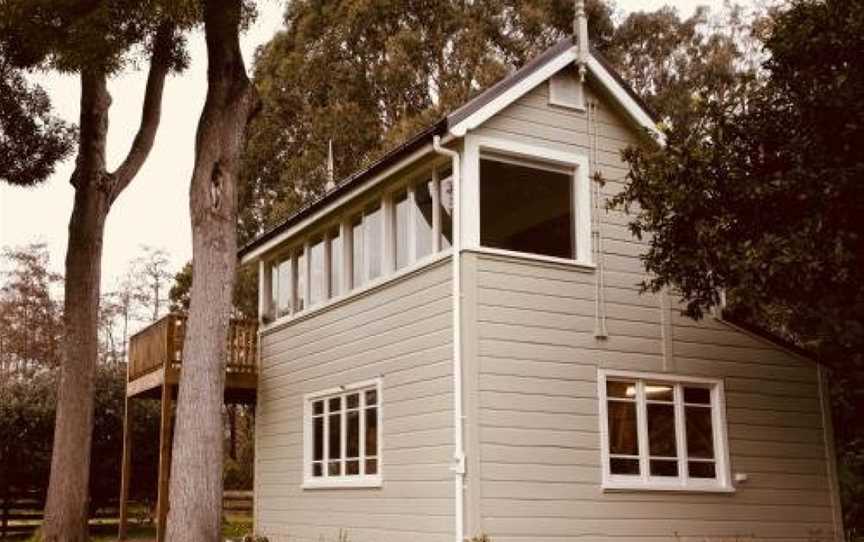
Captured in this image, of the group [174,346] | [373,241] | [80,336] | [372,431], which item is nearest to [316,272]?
[373,241]

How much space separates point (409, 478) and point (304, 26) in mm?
19839

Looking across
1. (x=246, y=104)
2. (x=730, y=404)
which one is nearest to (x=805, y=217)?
(x=730, y=404)

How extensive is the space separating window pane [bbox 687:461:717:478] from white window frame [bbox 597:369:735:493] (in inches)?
2.5

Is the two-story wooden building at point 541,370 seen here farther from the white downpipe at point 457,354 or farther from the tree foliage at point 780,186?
the tree foliage at point 780,186

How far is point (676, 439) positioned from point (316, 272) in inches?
274

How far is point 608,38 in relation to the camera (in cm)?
3055

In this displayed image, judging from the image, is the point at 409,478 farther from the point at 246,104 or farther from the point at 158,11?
the point at 158,11

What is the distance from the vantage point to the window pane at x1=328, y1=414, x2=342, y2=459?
1525cm

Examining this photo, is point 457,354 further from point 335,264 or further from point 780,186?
point 335,264

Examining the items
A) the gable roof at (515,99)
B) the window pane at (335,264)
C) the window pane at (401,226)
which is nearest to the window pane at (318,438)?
the window pane at (335,264)

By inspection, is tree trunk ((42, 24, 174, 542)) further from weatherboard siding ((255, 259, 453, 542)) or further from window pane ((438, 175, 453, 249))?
window pane ((438, 175, 453, 249))

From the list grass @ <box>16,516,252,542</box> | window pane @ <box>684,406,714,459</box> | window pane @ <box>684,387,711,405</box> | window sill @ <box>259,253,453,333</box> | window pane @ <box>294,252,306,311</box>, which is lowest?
grass @ <box>16,516,252,542</box>

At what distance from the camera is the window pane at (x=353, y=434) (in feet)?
48.4

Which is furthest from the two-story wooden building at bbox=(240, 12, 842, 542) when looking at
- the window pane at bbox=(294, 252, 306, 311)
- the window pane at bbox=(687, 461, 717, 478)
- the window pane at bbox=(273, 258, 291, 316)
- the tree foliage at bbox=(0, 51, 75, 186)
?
the tree foliage at bbox=(0, 51, 75, 186)
